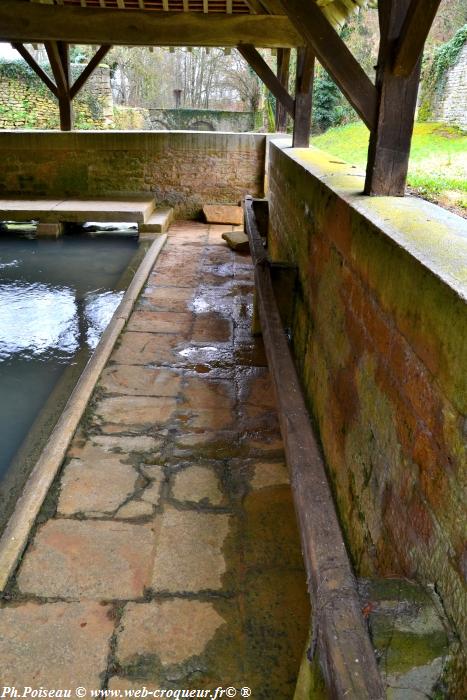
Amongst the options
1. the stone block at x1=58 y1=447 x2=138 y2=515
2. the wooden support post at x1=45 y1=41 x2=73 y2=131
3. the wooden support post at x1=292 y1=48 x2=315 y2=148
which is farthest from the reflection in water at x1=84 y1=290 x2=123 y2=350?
the wooden support post at x1=45 y1=41 x2=73 y2=131

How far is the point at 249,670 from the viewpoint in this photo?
176 cm

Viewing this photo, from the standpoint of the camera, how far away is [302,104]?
5.74 metres

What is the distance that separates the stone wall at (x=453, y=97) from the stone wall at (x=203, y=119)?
1684 cm

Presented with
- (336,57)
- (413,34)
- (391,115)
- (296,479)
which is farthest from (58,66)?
(296,479)

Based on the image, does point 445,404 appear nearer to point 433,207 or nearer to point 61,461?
point 433,207

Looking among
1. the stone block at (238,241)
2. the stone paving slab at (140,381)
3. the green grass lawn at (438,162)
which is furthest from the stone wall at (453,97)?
the stone paving slab at (140,381)

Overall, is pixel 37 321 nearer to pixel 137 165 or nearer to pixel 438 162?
pixel 438 162

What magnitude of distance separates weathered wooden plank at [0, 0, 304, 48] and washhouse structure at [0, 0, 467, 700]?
3843mm

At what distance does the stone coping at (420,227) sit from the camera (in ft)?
4.24

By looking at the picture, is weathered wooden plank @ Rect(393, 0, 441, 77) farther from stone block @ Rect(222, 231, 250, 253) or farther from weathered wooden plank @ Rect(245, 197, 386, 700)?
stone block @ Rect(222, 231, 250, 253)

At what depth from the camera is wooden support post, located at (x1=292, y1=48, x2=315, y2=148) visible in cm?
561

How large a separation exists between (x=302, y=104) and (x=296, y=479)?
512cm

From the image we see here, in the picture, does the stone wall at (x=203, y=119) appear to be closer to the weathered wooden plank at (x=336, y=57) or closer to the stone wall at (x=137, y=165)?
the stone wall at (x=137, y=165)

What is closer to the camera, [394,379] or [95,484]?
[394,379]
